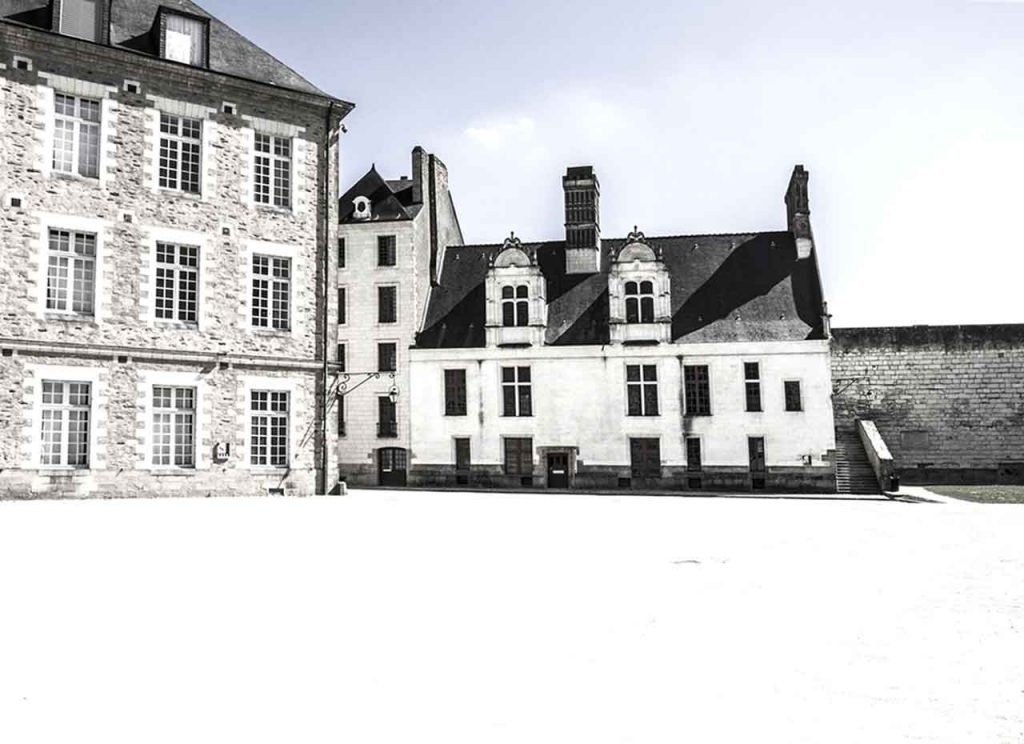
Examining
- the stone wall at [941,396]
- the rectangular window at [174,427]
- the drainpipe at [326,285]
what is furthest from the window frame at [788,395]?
the rectangular window at [174,427]

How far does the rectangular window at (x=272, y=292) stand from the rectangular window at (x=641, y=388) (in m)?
13.6

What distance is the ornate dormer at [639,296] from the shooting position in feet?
103

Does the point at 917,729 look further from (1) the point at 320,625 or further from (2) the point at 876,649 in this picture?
(1) the point at 320,625

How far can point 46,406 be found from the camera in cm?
1959

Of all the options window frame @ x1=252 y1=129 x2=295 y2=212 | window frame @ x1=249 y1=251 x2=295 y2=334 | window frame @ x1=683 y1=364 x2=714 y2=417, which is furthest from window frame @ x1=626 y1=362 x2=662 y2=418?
window frame @ x1=252 y1=129 x2=295 y2=212

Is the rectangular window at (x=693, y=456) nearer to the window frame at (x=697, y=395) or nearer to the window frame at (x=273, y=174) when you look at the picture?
the window frame at (x=697, y=395)

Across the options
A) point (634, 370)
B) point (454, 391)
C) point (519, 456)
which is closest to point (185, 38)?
point (454, 391)

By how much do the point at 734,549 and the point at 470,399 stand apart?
70.8ft

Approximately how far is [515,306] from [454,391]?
4.17 metres

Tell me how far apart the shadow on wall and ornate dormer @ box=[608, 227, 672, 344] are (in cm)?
76

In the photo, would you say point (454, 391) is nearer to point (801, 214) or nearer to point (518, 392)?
point (518, 392)

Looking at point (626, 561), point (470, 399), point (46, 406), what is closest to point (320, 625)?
point (626, 561)

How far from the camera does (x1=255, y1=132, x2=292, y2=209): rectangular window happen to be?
76.3ft

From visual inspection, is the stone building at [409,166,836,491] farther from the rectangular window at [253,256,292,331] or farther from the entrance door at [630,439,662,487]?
the rectangular window at [253,256,292,331]
